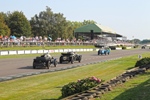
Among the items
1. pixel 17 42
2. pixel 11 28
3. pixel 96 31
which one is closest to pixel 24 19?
pixel 11 28

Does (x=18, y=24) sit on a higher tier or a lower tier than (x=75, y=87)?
higher

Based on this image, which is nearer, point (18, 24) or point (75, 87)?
point (75, 87)

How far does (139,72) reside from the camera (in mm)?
19109

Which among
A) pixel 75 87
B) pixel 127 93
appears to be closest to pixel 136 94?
pixel 127 93

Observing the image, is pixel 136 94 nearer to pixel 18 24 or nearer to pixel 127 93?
pixel 127 93

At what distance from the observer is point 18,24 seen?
99.9 m

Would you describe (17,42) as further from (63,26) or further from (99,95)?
(63,26)

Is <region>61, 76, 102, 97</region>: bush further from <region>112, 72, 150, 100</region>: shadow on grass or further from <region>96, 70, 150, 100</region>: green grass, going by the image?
<region>112, 72, 150, 100</region>: shadow on grass

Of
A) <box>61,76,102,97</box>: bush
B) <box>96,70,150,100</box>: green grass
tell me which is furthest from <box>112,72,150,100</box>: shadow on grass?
<box>61,76,102,97</box>: bush

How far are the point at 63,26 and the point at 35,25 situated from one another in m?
9.86

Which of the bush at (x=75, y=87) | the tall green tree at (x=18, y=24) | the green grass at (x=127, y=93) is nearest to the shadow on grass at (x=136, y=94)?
the green grass at (x=127, y=93)

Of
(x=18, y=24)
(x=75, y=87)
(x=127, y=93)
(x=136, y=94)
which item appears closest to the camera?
(x=136, y=94)

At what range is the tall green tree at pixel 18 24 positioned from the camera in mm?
98938

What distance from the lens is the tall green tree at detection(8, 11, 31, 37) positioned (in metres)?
98.9
